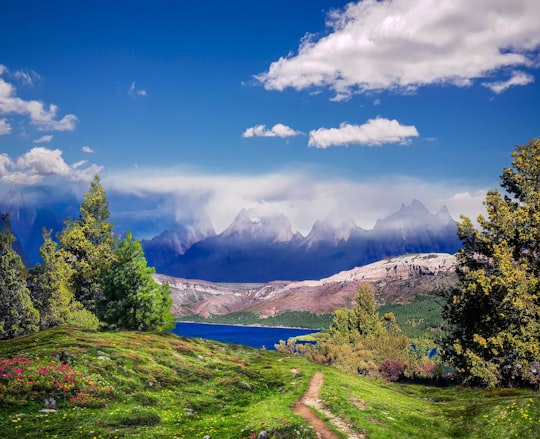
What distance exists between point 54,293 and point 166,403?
207ft

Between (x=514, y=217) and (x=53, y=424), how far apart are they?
5852cm

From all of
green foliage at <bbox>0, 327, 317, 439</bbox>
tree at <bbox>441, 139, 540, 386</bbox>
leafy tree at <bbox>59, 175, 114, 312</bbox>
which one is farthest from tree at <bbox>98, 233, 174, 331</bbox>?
tree at <bbox>441, 139, 540, 386</bbox>

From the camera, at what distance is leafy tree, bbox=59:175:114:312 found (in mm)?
100812

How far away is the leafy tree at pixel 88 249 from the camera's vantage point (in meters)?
101

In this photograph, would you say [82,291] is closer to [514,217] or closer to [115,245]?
[115,245]

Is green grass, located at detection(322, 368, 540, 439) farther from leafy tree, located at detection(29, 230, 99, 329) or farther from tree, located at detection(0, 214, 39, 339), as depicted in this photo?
tree, located at detection(0, 214, 39, 339)

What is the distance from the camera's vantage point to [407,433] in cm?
3425

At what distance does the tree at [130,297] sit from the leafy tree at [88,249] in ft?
41.4

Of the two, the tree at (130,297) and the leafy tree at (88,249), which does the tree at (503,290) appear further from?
the leafy tree at (88,249)

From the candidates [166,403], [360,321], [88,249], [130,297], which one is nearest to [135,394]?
[166,403]

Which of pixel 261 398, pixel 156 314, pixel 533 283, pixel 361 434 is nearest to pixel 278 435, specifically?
pixel 361 434

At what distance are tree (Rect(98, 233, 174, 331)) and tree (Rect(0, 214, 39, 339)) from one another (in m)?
13.1

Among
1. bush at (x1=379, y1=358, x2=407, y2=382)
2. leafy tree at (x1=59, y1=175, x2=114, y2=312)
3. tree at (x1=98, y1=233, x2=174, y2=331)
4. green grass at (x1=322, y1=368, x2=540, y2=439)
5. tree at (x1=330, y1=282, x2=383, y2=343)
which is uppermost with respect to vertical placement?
leafy tree at (x1=59, y1=175, x2=114, y2=312)

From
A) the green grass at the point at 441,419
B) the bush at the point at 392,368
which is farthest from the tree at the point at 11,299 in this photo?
the bush at the point at 392,368
